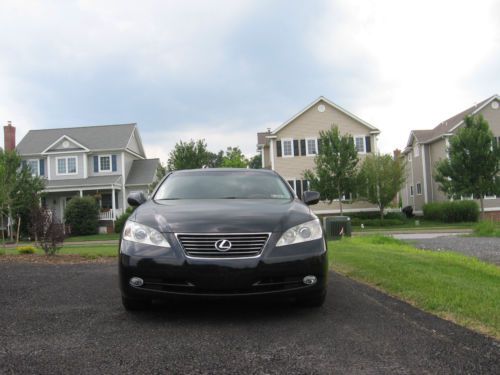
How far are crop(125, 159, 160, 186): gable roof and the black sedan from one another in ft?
105

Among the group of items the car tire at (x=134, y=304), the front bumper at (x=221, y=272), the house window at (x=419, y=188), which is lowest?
the car tire at (x=134, y=304)

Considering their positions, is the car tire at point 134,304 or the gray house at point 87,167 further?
the gray house at point 87,167

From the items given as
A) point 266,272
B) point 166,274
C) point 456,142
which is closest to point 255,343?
point 266,272

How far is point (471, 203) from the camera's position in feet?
94.6

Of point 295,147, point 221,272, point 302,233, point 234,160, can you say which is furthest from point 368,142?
point 221,272

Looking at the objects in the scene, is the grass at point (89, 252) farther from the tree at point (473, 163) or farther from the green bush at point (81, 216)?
the tree at point (473, 163)

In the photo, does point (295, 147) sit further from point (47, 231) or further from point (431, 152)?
point (47, 231)

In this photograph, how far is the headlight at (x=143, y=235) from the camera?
4.18m

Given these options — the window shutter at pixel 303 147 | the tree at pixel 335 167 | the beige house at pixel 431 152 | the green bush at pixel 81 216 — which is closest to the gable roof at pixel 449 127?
the beige house at pixel 431 152

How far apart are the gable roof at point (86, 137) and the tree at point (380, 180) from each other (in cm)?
1768

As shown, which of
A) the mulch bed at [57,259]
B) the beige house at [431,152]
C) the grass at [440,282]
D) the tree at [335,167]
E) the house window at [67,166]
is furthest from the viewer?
the house window at [67,166]

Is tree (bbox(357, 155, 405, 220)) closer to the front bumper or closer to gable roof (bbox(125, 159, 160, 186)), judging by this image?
gable roof (bbox(125, 159, 160, 186))

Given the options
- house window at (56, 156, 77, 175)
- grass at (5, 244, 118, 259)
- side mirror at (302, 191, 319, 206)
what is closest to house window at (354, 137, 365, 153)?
house window at (56, 156, 77, 175)

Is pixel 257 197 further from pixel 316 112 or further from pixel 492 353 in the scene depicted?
pixel 316 112
